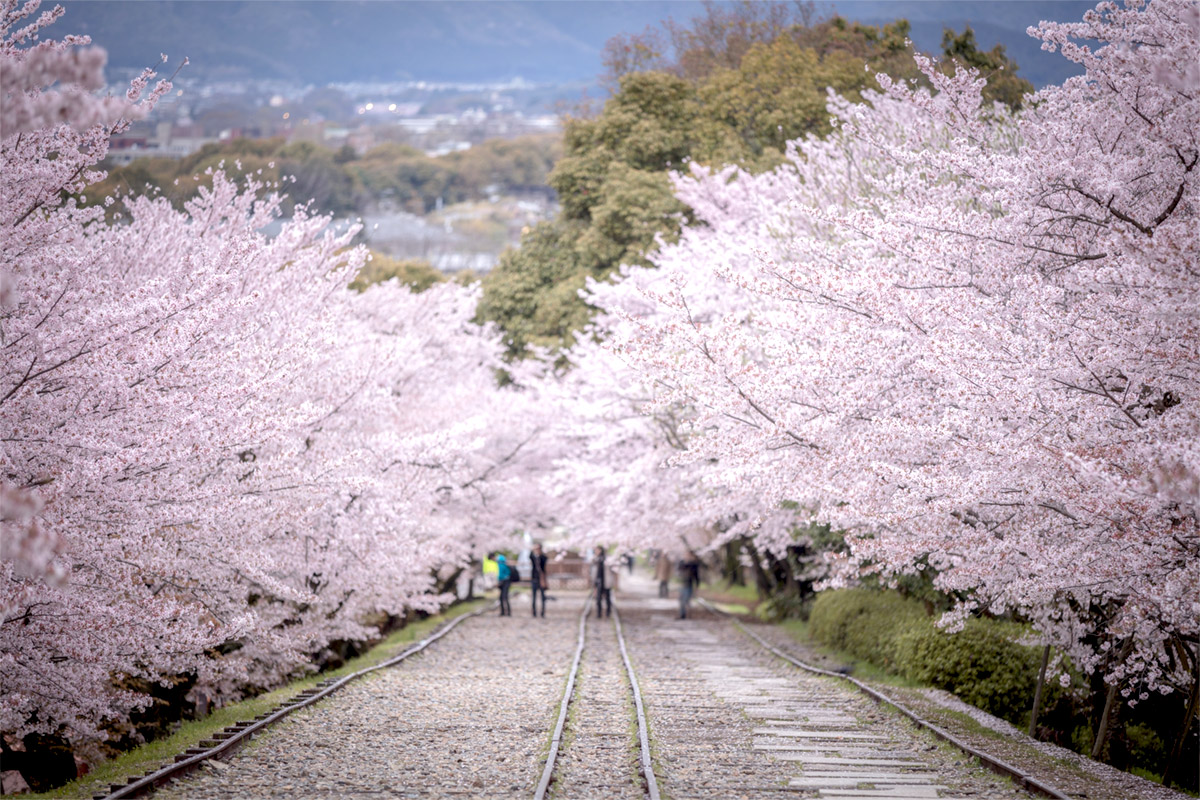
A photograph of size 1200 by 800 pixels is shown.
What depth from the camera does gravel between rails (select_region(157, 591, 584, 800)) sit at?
8906 millimetres

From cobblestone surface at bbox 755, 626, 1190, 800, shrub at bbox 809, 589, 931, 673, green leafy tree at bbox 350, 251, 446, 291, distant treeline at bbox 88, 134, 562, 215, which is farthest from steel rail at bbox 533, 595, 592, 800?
distant treeline at bbox 88, 134, 562, 215

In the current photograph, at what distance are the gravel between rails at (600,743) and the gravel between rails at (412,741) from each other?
29 centimetres

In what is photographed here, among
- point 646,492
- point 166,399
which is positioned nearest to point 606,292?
point 646,492

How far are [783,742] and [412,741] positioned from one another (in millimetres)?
3855

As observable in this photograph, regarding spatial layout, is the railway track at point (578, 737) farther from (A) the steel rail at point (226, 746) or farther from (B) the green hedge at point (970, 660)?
(B) the green hedge at point (970, 660)

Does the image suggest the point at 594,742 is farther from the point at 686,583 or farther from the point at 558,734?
the point at 686,583

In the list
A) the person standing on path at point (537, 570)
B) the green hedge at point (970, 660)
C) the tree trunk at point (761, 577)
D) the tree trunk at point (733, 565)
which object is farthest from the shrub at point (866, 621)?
the tree trunk at point (733, 565)

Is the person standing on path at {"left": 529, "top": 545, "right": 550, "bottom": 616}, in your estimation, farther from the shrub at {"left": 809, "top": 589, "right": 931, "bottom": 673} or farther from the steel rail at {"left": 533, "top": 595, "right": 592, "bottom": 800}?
the steel rail at {"left": 533, "top": 595, "right": 592, "bottom": 800}

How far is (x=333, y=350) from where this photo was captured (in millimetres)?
16984

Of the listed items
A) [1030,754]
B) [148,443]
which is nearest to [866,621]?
[1030,754]

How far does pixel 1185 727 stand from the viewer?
11.6 metres

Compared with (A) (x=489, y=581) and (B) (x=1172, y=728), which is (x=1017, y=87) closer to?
(B) (x=1172, y=728)

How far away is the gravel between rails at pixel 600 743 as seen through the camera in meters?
9.05

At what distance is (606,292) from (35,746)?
17.4 m
